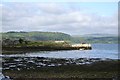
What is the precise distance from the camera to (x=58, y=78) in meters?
31.9

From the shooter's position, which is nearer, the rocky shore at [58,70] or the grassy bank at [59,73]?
the grassy bank at [59,73]

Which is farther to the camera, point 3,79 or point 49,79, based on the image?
point 49,79

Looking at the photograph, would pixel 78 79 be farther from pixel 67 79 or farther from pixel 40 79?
pixel 40 79

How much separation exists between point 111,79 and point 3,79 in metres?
10.6

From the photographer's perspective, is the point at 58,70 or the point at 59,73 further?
the point at 58,70

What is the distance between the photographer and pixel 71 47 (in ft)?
538

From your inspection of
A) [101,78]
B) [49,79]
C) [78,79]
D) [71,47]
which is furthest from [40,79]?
[71,47]

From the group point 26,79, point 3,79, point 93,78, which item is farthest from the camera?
point 93,78

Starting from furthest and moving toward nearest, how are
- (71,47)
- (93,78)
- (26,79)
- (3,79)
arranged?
(71,47), (93,78), (26,79), (3,79)

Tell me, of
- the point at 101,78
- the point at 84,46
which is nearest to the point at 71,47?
the point at 84,46

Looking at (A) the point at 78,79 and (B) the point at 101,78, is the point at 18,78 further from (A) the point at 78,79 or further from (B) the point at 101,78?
(B) the point at 101,78

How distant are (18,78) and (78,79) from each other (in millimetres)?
5784

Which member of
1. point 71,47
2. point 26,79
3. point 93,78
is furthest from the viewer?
point 71,47

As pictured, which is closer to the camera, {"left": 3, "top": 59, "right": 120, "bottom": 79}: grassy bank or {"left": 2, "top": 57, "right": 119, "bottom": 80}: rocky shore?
{"left": 3, "top": 59, "right": 120, "bottom": 79}: grassy bank
